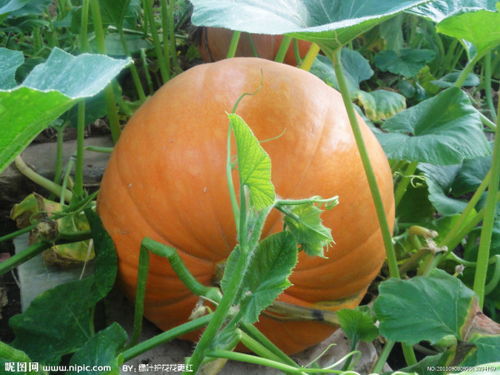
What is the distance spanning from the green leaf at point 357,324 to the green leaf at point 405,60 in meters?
1.09

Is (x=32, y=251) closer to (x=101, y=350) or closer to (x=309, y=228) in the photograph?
(x=101, y=350)

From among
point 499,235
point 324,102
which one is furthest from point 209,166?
point 499,235

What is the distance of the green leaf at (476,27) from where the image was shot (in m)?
0.68

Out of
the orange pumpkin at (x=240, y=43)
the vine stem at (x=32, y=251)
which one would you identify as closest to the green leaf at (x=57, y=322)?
the vine stem at (x=32, y=251)

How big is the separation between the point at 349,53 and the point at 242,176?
3.14ft

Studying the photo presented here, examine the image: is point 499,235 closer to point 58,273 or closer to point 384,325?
point 384,325

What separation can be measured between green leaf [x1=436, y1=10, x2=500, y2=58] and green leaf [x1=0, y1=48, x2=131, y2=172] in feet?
1.35

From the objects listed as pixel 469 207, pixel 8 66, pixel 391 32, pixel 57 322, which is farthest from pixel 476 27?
pixel 391 32

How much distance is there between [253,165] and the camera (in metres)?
0.51

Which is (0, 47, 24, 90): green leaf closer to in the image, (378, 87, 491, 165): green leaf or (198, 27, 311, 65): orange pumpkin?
(378, 87, 491, 165): green leaf

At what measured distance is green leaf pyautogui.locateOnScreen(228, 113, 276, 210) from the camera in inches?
19.7

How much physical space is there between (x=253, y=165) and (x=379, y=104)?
0.86 meters

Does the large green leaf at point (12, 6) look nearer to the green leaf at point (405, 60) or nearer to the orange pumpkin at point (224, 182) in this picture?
the orange pumpkin at point (224, 182)

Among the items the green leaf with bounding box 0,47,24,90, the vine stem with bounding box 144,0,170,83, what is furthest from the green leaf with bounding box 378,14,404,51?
the green leaf with bounding box 0,47,24,90
